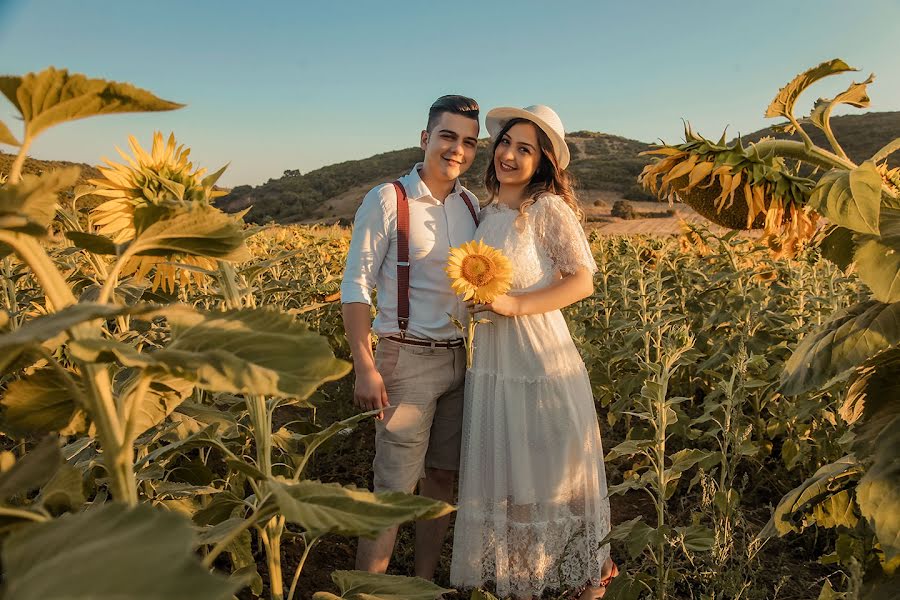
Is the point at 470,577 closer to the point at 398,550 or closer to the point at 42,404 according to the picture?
the point at 398,550

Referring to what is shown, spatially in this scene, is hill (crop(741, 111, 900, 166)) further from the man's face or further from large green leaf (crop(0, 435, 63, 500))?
large green leaf (crop(0, 435, 63, 500))

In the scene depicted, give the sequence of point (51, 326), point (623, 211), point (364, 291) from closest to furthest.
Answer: point (51, 326)
point (364, 291)
point (623, 211)

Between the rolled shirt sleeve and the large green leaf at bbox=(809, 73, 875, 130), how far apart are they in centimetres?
162

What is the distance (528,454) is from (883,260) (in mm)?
1571

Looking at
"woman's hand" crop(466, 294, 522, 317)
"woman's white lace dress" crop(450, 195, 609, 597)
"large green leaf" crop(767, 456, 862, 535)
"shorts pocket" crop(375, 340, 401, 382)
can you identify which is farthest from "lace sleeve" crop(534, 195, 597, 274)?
"large green leaf" crop(767, 456, 862, 535)

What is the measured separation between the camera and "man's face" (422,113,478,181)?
8.84ft

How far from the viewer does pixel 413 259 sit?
2684mm

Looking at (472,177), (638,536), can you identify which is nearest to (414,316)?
(638,536)

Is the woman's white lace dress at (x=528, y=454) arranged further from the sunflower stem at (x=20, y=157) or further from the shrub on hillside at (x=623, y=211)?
the shrub on hillside at (x=623, y=211)

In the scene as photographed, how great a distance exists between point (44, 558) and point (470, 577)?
2.30 m

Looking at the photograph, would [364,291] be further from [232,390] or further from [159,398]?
[232,390]

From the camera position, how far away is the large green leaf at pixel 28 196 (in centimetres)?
66

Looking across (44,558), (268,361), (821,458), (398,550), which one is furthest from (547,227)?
(44,558)

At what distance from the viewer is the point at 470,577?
2648 millimetres
